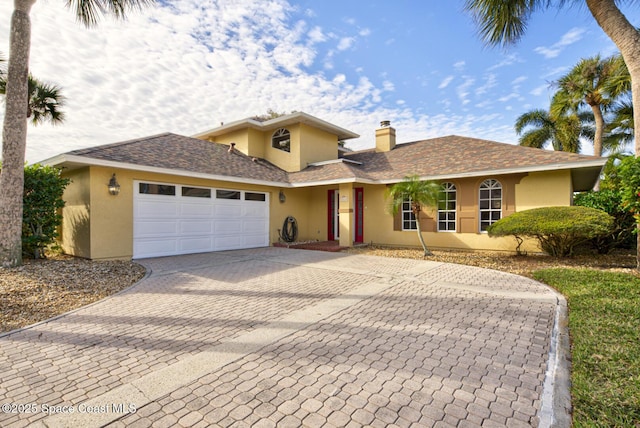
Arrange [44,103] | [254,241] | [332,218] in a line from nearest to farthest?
[44,103], [254,241], [332,218]

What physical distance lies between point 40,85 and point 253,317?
13339mm

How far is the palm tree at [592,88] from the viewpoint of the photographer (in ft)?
50.8

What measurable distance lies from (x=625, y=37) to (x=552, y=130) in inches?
762

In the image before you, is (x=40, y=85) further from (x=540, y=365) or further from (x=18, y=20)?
(x=540, y=365)

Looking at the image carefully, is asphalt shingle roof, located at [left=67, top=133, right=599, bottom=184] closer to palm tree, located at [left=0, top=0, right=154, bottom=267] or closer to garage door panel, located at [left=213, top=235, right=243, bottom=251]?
palm tree, located at [left=0, top=0, right=154, bottom=267]

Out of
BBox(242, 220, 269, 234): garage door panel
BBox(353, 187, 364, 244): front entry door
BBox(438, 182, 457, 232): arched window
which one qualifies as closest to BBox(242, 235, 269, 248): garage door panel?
BBox(242, 220, 269, 234): garage door panel

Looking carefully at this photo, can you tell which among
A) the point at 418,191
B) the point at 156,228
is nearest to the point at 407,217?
the point at 418,191

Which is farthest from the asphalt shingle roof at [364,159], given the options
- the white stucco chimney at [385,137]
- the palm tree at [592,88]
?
the palm tree at [592,88]

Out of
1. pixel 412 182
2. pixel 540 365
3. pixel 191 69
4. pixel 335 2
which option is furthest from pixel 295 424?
pixel 191 69

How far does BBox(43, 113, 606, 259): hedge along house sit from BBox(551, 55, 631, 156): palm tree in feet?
24.2

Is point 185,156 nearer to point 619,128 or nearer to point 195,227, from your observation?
point 195,227

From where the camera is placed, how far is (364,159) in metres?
15.5

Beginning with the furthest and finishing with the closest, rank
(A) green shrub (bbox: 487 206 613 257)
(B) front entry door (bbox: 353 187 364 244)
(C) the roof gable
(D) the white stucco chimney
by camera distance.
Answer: (D) the white stucco chimney
(B) front entry door (bbox: 353 187 364 244)
(C) the roof gable
(A) green shrub (bbox: 487 206 613 257)

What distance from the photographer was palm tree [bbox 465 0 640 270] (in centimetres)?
715
